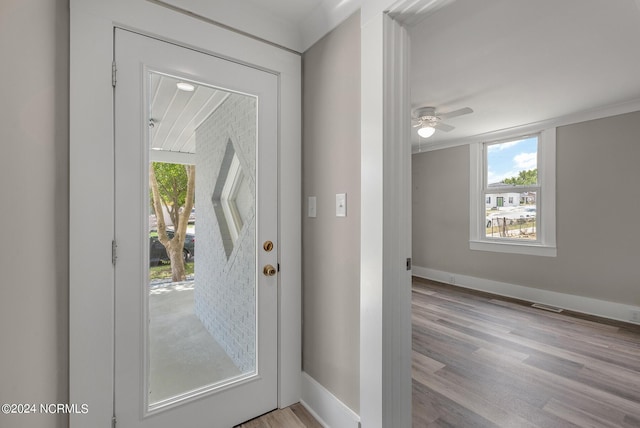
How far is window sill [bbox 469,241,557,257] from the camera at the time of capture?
3939 mm

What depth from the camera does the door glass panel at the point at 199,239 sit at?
1.48 m

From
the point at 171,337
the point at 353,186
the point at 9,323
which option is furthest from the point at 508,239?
the point at 9,323

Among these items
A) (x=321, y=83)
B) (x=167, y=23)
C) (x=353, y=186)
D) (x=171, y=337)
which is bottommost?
(x=171, y=337)

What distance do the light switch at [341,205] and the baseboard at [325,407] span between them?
1038 mm

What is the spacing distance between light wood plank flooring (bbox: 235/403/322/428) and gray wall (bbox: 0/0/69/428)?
3.03 ft

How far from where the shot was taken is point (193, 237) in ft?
5.23

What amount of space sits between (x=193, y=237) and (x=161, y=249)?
0.55 ft

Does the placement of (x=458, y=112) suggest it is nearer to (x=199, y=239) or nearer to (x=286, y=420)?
(x=199, y=239)

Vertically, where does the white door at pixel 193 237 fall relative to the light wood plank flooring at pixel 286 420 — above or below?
above

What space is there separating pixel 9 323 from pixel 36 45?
850mm

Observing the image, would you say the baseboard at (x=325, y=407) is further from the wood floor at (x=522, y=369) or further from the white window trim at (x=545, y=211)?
the white window trim at (x=545, y=211)

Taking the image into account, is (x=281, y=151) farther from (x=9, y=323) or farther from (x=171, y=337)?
(x=9, y=323)

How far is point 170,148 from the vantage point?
1.52 metres

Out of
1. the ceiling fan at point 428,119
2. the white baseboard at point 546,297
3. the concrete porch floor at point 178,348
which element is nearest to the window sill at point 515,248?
the white baseboard at point 546,297
